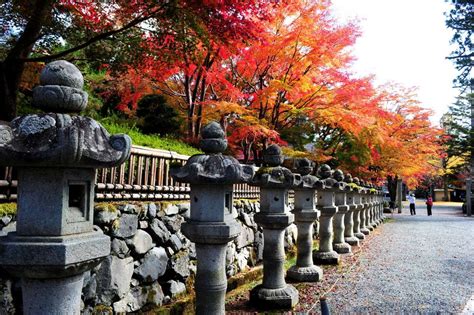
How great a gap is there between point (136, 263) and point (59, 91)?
12.1 ft

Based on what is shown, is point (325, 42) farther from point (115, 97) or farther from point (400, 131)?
point (400, 131)

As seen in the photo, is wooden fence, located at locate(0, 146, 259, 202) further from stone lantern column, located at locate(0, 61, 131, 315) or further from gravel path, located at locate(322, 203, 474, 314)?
gravel path, located at locate(322, 203, 474, 314)

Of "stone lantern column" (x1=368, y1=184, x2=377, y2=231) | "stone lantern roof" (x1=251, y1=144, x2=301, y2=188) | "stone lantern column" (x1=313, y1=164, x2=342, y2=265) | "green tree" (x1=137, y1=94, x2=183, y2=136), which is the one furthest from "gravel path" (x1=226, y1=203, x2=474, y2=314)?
"green tree" (x1=137, y1=94, x2=183, y2=136)

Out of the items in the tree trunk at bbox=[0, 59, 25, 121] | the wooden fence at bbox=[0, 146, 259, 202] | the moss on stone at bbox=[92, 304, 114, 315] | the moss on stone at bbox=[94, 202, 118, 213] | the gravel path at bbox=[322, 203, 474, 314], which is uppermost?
the tree trunk at bbox=[0, 59, 25, 121]

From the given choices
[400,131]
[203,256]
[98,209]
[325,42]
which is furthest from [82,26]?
[400,131]

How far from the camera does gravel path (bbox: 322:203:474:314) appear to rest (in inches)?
258

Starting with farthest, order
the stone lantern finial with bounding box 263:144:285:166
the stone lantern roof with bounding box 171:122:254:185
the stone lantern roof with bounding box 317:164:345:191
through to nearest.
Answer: the stone lantern roof with bounding box 317:164:345:191
the stone lantern finial with bounding box 263:144:285:166
the stone lantern roof with bounding box 171:122:254:185

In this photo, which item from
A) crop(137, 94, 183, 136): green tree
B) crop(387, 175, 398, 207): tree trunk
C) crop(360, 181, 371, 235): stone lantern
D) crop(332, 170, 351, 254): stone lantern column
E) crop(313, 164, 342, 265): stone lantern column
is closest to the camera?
crop(313, 164, 342, 265): stone lantern column

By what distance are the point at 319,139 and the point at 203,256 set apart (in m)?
16.7

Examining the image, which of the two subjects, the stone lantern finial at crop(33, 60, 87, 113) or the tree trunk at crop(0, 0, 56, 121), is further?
the tree trunk at crop(0, 0, 56, 121)

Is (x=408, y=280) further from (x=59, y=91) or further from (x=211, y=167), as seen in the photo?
(x=59, y=91)

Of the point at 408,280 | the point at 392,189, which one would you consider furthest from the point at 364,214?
the point at 392,189

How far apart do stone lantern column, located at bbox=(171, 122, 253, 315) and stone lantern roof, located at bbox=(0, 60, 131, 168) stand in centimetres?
180

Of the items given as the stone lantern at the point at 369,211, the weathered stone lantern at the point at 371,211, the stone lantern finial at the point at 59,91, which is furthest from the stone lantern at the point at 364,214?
the stone lantern finial at the point at 59,91
